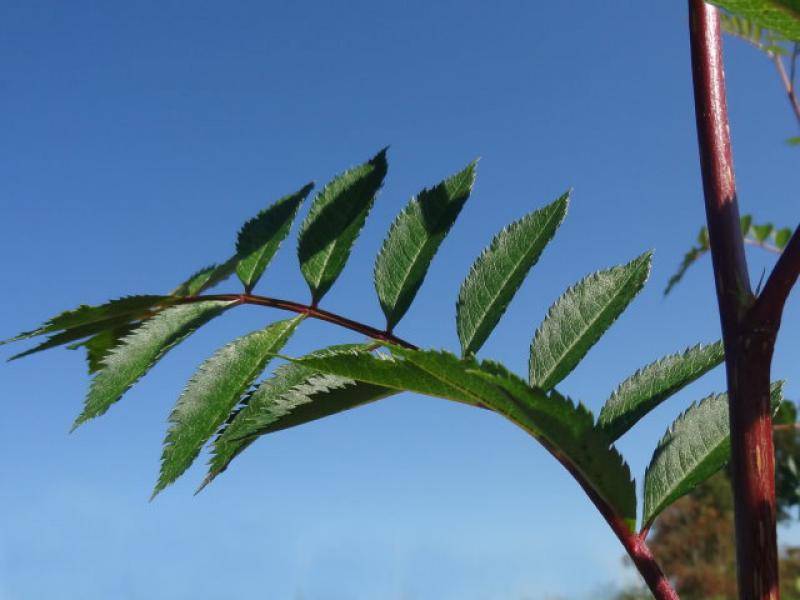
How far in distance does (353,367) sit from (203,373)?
14.7 inches

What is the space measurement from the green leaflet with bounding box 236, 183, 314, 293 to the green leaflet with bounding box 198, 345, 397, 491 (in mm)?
271

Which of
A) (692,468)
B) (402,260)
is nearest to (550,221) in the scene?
(402,260)

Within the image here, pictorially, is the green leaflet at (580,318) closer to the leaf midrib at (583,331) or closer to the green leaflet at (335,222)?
the leaf midrib at (583,331)

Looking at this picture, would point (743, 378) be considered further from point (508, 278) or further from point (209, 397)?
point (209, 397)

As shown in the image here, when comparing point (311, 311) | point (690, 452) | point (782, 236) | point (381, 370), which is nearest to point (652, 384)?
point (690, 452)

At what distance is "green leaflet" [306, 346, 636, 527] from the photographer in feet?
2.02

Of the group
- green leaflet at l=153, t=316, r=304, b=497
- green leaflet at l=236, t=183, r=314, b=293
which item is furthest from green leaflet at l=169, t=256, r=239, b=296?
green leaflet at l=153, t=316, r=304, b=497

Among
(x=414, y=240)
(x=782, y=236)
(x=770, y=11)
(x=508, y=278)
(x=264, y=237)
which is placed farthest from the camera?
(x=782, y=236)

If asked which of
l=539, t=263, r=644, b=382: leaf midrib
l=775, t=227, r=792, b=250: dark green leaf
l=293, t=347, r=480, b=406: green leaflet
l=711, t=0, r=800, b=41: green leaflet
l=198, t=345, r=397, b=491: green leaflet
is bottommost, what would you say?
l=293, t=347, r=480, b=406: green leaflet

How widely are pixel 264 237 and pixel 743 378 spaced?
712 millimetres

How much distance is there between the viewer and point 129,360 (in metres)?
1.02

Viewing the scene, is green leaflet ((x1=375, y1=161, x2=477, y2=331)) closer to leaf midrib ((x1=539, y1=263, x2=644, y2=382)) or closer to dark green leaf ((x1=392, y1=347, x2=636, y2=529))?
leaf midrib ((x1=539, y1=263, x2=644, y2=382))

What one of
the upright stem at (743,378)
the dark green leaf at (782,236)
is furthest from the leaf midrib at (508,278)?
the dark green leaf at (782,236)

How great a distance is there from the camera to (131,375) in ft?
3.32
